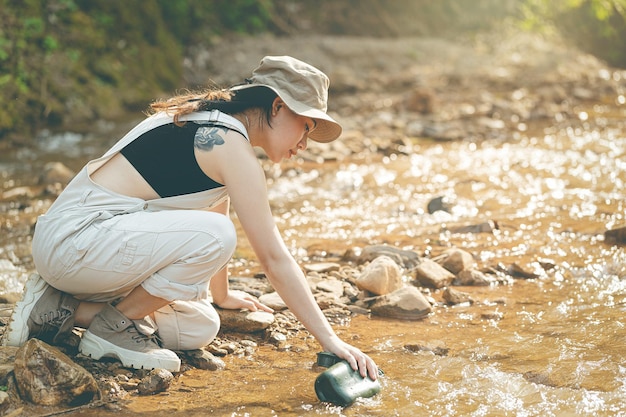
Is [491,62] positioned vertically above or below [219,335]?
above

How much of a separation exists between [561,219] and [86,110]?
19.0ft

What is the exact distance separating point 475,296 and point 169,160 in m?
1.73

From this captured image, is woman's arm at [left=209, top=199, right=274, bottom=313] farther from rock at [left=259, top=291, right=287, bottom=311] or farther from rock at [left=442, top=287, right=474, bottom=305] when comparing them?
rock at [left=442, top=287, right=474, bottom=305]

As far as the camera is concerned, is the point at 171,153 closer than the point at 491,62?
Yes

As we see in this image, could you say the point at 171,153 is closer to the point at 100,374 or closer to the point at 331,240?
the point at 100,374

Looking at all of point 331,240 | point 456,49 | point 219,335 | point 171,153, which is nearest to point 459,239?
point 331,240

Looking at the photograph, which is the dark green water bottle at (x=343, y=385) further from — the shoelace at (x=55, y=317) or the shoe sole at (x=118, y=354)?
the shoelace at (x=55, y=317)

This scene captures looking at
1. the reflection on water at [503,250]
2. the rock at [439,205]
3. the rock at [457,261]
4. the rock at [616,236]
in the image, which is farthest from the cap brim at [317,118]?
the rock at [439,205]

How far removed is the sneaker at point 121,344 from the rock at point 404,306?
105 cm

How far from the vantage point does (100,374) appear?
262cm

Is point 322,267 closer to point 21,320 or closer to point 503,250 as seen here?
point 503,250

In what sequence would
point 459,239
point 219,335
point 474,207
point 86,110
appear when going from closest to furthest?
point 219,335 → point 459,239 → point 474,207 → point 86,110

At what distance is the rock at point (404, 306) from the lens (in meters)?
3.37

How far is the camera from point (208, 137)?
2584 mm
